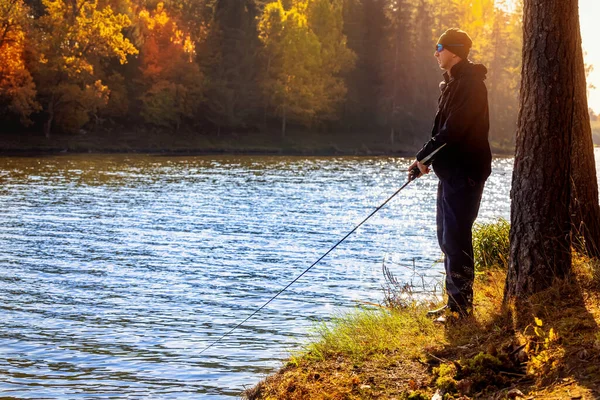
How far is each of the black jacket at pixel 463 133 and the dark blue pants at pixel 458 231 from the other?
0.09m

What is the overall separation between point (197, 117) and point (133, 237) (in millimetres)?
42125

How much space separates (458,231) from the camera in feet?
20.3

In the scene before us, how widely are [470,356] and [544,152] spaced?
161cm

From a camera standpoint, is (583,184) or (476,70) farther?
(583,184)

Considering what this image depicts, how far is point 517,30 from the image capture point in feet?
290

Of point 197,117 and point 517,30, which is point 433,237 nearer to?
point 197,117

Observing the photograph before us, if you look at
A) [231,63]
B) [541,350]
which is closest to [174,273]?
[541,350]

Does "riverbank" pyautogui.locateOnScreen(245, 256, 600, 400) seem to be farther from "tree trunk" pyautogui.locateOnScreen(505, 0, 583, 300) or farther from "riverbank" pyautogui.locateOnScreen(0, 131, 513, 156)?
"riverbank" pyautogui.locateOnScreen(0, 131, 513, 156)

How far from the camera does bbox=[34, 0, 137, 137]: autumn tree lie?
46562 millimetres

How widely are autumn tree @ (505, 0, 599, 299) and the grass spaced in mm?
246

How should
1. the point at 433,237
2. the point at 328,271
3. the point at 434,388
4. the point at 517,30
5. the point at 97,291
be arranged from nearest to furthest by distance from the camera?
the point at 434,388, the point at 97,291, the point at 328,271, the point at 433,237, the point at 517,30

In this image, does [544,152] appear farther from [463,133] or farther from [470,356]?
[470,356]

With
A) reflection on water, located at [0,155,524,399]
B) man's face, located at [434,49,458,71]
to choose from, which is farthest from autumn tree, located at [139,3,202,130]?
man's face, located at [434,49,458,71]

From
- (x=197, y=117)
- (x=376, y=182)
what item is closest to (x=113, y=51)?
(x=197, y=117)
